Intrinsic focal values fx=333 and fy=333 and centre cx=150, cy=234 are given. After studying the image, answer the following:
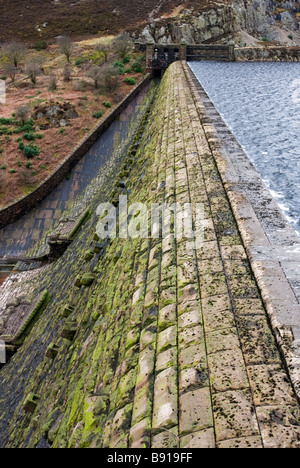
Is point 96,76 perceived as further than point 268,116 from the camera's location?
Yes

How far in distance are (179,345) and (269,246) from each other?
201 centimetres

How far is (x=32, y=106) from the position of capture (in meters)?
28.3

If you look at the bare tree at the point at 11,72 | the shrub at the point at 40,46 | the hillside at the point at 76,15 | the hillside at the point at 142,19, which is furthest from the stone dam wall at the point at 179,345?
the hillside at the point at 76,15

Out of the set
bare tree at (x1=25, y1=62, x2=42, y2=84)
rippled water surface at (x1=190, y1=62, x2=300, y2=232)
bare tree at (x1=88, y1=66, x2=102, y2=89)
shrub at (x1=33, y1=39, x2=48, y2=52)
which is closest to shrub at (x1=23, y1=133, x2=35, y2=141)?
bare tree at (x1=88, y1=66, x2=102, y2=89)

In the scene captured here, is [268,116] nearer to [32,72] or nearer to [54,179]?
[54,179]

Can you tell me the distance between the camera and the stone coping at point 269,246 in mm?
3215

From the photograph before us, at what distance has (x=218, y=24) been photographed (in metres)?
45.9

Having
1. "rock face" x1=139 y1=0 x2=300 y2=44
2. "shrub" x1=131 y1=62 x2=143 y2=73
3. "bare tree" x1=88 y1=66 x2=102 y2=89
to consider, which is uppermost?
"rock face" x1=139 y1=0 x2=300 y2=44

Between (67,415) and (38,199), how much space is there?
56.8 ft

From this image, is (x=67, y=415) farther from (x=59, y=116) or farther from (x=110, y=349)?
(x=59, y=116)

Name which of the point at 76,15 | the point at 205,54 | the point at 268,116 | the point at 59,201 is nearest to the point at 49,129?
the point at 59,201

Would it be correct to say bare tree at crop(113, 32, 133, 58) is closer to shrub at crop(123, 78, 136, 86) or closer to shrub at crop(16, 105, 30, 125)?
shrub at crop(123, 78, 136, 86)

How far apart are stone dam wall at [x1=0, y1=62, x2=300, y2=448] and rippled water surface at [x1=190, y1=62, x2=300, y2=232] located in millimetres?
929

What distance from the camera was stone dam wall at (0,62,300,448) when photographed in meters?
2.72
